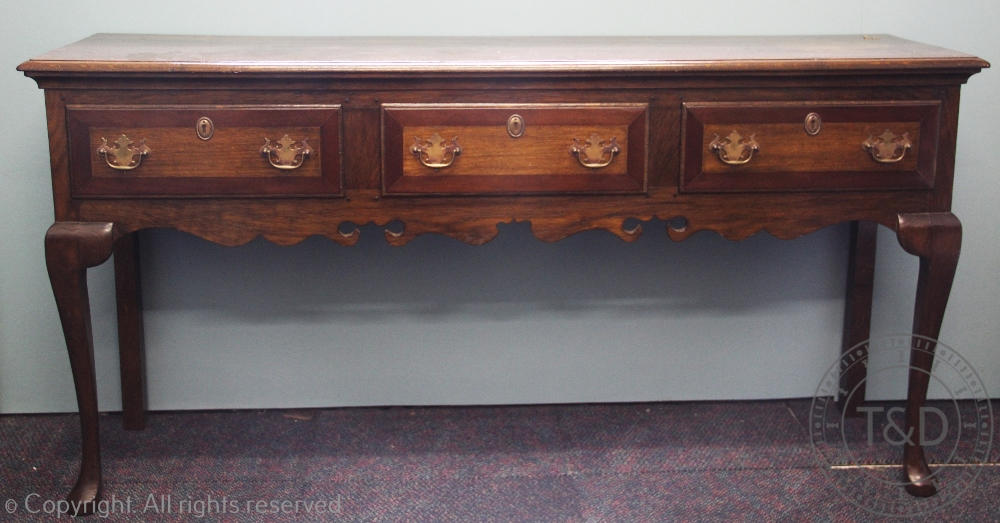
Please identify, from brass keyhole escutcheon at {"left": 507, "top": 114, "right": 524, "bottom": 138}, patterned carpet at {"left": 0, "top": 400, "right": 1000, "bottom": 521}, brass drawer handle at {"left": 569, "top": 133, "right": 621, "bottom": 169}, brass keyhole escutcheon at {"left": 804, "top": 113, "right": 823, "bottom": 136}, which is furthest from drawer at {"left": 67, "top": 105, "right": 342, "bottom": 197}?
brass keyhole escutcheon at {"left": 804, "top": 113, "right": 823, "bottom": 136}

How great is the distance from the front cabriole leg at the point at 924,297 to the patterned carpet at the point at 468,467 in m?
0.06

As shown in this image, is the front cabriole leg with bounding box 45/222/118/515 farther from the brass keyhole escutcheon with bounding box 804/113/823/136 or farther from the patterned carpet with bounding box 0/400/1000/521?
the brass keyhole escutcheon with bounding box 804/113/823/136

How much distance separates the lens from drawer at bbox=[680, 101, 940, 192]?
201 centimetres

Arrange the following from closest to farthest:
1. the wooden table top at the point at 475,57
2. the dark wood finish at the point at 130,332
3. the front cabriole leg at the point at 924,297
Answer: the wooden table top at the point at 475,57
the front cabriole leg at the point at 924,297
the dark wood finish at the point at 130,332

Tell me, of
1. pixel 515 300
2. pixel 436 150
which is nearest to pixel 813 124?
pixel 436 150

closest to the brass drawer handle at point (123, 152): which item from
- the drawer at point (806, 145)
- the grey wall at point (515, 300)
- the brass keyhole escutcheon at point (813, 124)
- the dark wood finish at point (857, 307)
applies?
the grey wall at point (515, 300)

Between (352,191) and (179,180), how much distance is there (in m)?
0.31

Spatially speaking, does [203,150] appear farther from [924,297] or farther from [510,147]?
[924,297]

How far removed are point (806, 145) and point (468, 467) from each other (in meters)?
0.95

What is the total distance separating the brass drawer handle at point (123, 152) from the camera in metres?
1.96

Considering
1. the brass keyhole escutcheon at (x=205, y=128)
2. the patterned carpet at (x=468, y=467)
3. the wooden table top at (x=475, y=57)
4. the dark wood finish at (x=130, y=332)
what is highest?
the wooden table top at (x=475, y=57)

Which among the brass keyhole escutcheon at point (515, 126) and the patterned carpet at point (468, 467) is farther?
the patterned carpet at point (468, 467)

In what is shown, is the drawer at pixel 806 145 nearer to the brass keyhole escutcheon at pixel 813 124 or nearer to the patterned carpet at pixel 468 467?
the brass keyhole escutcheon at pixel 813 124

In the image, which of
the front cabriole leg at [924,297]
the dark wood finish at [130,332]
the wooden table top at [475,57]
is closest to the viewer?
the wooden table top at [475,57]
